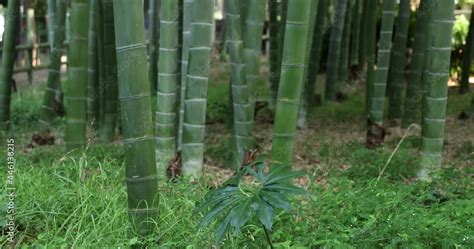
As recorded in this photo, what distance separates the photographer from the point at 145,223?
7.68 ft

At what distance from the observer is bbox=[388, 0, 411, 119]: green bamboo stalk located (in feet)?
17.9

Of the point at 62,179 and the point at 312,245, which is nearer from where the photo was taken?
the point at 312,245

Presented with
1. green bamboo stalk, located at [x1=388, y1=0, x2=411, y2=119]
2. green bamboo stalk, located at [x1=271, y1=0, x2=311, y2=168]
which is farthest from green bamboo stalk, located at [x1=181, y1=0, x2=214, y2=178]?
green bamboo stalk, located at [x1=388, y1=0, x2=411, y2=119]

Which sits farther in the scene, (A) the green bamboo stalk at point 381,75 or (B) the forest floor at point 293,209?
(A) the green bamboo stalk at point 381,75

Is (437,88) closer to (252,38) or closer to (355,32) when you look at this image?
(252,38)

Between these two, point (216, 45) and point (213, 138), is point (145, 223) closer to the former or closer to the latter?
point (213, 138)

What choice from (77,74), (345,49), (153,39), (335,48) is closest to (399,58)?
(335,48)

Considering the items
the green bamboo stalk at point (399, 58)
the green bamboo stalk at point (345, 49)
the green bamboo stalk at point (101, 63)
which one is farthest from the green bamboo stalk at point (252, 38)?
the green bamboo stalk at point (345, 49)

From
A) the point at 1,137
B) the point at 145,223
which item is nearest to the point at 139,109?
the point at 145,223

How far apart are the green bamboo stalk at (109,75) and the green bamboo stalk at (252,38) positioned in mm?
1196

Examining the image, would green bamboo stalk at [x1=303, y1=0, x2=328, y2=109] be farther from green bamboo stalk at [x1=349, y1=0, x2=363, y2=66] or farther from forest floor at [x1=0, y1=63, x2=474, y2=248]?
forest floor at [x1=0, y1=63, x2=474, y2=248]

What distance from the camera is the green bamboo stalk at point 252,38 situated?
12.5 ft

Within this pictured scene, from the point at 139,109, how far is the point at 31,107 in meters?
5.28

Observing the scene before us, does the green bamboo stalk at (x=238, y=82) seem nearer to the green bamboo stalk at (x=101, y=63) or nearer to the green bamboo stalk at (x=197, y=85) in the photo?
the green bamboo stalk at (x=197, y=85)
